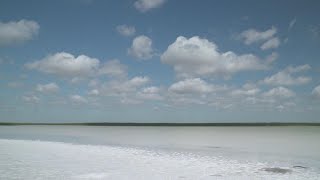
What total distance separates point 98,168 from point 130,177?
2.44m

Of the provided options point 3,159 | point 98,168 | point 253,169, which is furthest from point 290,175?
point 3,159

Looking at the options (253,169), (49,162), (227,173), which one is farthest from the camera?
(49,162)

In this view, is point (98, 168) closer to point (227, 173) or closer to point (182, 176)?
point (182, 176)

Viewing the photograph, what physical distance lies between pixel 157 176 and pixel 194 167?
2.85m

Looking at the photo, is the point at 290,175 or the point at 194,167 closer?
the point at 290,175

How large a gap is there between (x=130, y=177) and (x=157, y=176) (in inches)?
37.2

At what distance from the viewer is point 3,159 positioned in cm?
1614

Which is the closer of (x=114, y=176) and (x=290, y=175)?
(x=114, y=176)

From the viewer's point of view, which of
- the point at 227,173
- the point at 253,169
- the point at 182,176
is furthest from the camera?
the point at 253,169

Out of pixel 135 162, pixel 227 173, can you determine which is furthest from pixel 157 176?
pixel 135 162

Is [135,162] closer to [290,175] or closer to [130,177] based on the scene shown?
[130,177]

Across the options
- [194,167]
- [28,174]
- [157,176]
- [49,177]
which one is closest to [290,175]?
[194,167]

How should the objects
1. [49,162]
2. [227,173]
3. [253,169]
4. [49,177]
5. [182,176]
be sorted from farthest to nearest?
[49,162], [253,169], [227,173], [182,176], [49,177]

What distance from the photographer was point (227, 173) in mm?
13195
